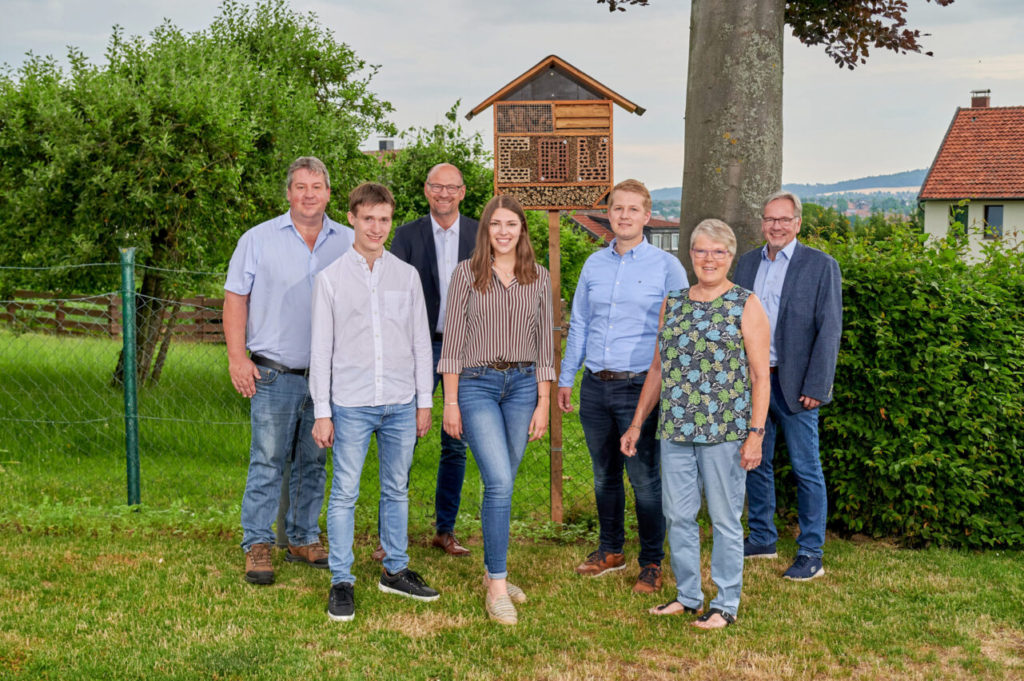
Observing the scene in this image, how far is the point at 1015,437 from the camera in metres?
6.09

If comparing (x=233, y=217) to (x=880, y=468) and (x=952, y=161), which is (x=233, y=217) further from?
(x=952, y=161)

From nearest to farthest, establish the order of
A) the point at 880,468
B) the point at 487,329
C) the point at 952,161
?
the point at 487,329, the point at 880,468, the point at 952,161

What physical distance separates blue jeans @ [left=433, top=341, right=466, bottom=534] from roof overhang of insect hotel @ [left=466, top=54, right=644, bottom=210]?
5.21 feet

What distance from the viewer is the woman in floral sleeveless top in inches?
181

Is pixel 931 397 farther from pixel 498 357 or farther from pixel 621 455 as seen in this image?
pixel 498 357

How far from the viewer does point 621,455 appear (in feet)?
17.8

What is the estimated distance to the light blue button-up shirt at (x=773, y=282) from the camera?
5.51m

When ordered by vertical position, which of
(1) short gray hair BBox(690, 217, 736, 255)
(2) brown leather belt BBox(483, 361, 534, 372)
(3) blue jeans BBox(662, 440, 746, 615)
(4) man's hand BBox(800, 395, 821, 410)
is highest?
(1) short gray hair BBox(690, 217, 736, 255)

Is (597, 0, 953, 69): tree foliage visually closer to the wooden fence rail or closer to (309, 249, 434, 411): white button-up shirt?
(309, 249, 434, 411): white button-up shirt

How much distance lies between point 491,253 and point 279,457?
1.69 meters

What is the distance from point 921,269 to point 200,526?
5.04 metres

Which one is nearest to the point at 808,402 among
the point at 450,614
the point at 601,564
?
the point at 601,564

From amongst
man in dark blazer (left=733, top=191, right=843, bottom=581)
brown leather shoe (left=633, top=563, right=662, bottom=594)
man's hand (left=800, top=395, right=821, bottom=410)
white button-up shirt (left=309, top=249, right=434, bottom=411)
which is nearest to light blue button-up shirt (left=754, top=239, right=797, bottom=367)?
man in dark blazer (left=733, top=191, right=843, bottom=581)

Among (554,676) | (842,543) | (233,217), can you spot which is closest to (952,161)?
(233,217)
